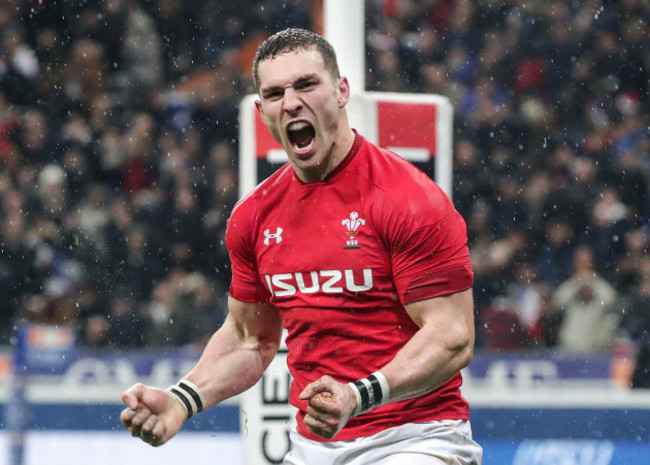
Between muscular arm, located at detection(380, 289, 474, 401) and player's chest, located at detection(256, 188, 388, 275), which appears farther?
player's chest, located at detection(256, 188, 388, 275)

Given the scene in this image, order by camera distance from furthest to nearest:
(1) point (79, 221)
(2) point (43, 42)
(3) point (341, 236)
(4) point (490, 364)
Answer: (2) point (43, 42) → (1) point (79, 221) → (4) point (490, 364) → (3) point (341, 236)

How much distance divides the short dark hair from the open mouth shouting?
17 cm

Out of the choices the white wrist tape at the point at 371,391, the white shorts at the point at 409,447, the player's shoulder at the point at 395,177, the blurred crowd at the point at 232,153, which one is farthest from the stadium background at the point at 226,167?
the white wrist tape at the point at 371,391

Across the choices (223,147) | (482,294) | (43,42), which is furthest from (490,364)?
(43,42)

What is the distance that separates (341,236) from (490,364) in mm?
5707

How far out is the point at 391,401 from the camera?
308cm

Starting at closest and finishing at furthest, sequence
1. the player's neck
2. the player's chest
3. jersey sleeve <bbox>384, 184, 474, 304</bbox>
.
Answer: jersey sleeve <bbox>384, 184, 474, 304</bbox> < the player's chest < the player's neck

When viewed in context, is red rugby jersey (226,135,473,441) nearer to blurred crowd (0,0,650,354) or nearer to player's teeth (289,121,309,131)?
player's teeth (289,121,309,131)

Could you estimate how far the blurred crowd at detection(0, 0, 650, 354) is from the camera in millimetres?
10336

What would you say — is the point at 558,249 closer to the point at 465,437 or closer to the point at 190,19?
the point at 190,19

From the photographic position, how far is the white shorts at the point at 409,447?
3279mm

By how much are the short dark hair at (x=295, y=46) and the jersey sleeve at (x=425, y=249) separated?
1.55 ft

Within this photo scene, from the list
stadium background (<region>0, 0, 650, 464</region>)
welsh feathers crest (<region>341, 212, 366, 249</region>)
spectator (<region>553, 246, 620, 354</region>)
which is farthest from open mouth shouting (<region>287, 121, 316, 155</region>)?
spectator (<region>553, 246, 620, 354</region>)

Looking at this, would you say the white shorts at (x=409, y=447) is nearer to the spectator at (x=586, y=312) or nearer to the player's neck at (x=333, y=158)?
the player's neck at (x=333, y=158)
